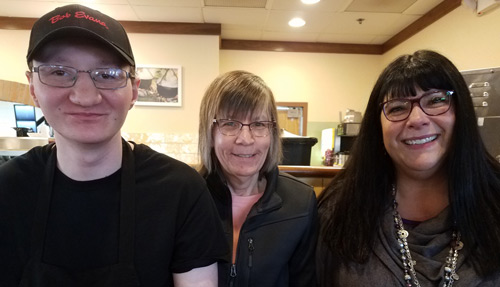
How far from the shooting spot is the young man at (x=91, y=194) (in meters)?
0.81

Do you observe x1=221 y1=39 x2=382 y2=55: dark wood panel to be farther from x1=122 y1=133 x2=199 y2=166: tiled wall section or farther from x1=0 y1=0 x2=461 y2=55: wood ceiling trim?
x1=122 y1=133 x2=199 y2=166: tiled wall section

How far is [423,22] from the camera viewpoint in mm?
4203

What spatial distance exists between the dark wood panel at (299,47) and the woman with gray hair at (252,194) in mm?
4339

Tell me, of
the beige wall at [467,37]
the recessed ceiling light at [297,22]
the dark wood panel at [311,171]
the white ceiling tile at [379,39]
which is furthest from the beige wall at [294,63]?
the dark wood panel at [311,171]

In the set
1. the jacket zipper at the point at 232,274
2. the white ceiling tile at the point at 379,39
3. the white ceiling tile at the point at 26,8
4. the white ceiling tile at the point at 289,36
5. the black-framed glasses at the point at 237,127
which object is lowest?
the jacket zipper at the point at 232,274

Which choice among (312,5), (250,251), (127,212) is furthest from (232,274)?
(312,5)

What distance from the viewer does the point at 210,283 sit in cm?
93

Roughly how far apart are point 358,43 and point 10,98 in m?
5.22

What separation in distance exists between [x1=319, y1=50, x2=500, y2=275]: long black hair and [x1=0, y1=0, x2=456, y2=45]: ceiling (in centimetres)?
313

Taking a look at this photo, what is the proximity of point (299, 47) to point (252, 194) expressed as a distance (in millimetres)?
4661

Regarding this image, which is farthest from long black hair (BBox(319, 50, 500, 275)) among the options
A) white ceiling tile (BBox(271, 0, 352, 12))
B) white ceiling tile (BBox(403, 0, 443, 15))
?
white ceiling tile (BBox(403, 0, 443, 15))

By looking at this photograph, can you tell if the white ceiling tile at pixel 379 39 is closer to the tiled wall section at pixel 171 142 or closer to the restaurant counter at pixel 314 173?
the tiled wall section at pixel 171 142

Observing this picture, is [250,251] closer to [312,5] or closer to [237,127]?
[237,127]

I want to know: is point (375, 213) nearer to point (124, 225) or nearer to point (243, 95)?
point (243, 95)
